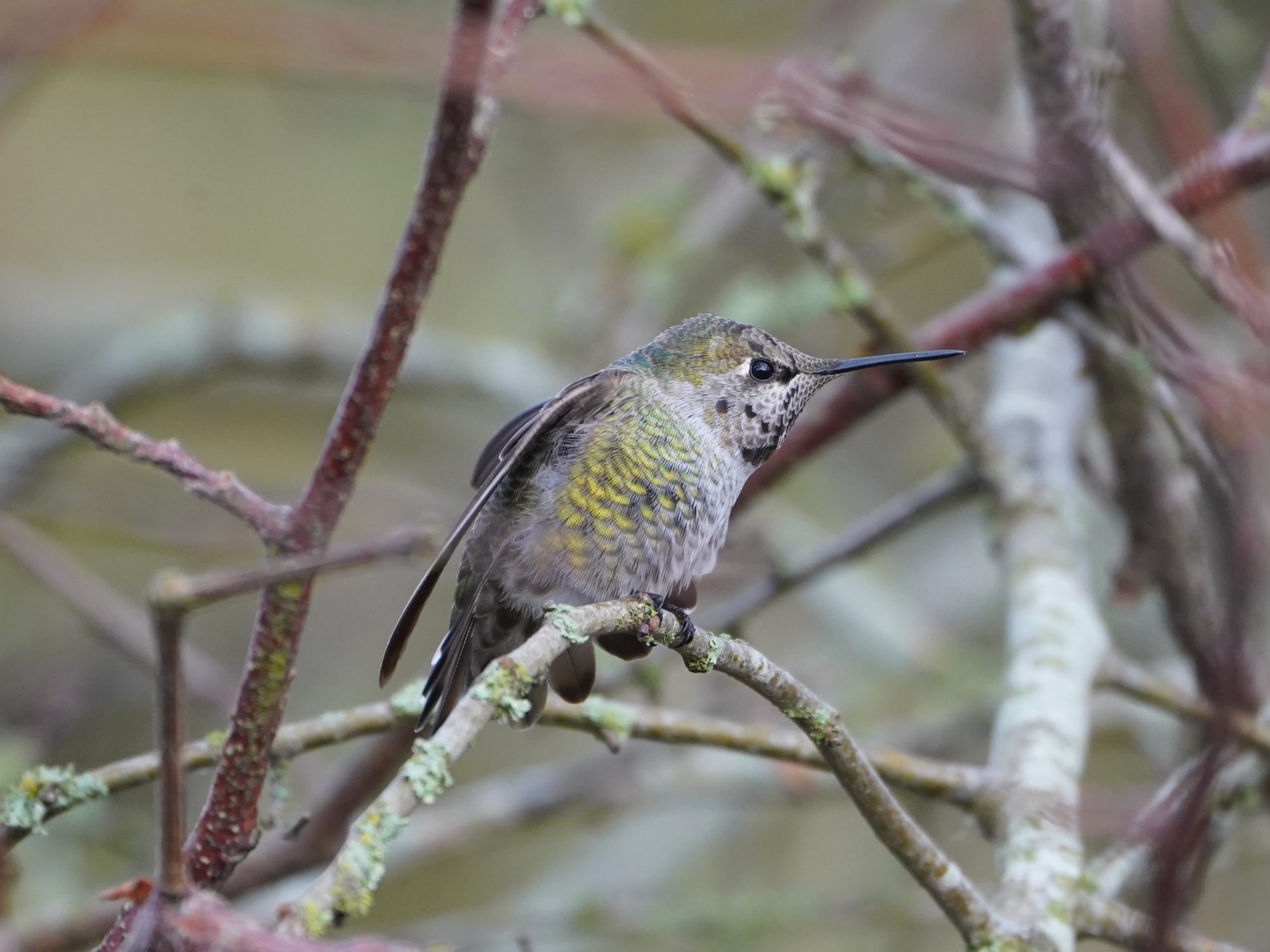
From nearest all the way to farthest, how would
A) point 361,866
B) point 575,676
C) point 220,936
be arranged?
point 220,936 → point 361,866 → point 575,676

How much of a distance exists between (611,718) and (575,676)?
1.38ft

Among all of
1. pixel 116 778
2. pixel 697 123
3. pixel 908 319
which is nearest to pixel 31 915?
pixel 116 778

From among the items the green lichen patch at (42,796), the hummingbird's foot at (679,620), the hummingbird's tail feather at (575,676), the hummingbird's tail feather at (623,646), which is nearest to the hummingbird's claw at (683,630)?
the hummingbird's foot at (679,620)

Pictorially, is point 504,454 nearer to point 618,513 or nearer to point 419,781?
point 618,513

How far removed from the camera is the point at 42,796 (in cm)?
158

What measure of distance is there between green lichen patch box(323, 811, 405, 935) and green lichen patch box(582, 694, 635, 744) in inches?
29.8

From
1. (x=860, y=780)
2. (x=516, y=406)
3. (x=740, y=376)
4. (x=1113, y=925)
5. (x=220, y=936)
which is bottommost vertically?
(x=220, y=936)

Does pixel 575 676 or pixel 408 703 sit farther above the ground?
pixel 575 676

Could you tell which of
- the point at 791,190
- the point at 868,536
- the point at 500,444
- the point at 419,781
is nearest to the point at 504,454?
the point at 500,444

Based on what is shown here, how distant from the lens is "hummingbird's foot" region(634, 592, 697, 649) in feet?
5.78

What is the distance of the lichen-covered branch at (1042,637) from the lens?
1.91 meters

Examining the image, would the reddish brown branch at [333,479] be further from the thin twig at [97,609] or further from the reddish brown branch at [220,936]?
the thin twig at [97,609]

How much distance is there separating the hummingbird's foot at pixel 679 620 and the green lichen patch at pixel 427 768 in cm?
55

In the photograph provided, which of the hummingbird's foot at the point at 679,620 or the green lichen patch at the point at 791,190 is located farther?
the green lichen patch at the point at 791,190
